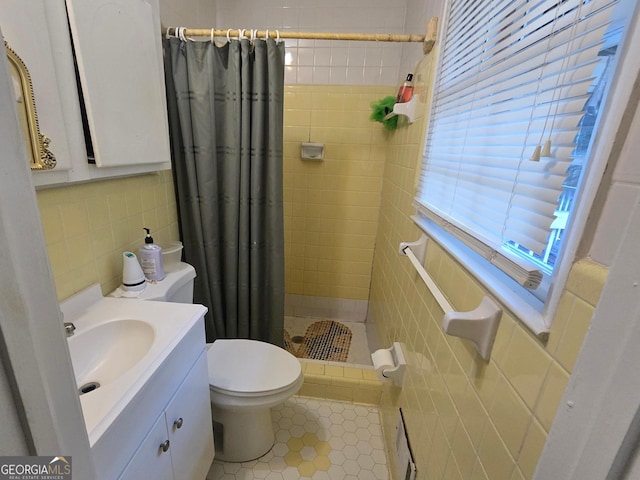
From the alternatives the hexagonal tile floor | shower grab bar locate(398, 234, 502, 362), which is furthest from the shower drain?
shower grab bar locate(398, 234, 502, 362)

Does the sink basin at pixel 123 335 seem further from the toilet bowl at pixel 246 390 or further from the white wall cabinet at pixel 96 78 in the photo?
the white wall cabinet at pixel 96 78

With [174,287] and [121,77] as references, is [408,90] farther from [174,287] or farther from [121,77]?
[174,287]

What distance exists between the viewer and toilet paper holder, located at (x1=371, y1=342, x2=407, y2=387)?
4.16ft

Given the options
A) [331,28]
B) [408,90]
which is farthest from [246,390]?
[331,28]

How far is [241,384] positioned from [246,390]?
4cm

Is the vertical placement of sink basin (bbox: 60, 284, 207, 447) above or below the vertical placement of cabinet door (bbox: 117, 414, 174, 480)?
above

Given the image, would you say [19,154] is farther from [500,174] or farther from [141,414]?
[500,174]

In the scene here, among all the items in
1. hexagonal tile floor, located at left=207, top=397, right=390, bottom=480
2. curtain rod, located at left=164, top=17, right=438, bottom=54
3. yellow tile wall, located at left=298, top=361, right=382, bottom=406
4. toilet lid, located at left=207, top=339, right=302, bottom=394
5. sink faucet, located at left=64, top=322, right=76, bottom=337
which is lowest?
hexagonal tile floor, located at left=207, top=397, right=390, bottom=480

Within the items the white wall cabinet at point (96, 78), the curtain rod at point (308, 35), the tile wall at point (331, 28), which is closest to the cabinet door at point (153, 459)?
the white wall cabinet at point (96, 78)

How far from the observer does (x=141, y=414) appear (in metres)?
0.74

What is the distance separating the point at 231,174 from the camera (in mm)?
1562

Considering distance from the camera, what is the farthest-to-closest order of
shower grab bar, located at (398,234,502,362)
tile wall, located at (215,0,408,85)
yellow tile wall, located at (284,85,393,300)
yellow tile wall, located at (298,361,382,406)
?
yellow tile wall, located at (284,85,393,300) → tile wall, located at (215,0,408,85) → yellow tile wall, located at (298,361,382,406) → shower grab bar, located at (398,234,502,362)

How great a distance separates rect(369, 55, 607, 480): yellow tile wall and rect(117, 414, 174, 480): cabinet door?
78 centimetres

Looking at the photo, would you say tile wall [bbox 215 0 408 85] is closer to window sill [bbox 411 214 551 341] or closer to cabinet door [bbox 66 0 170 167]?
cabinet door [bbox 66 0 170 167]
